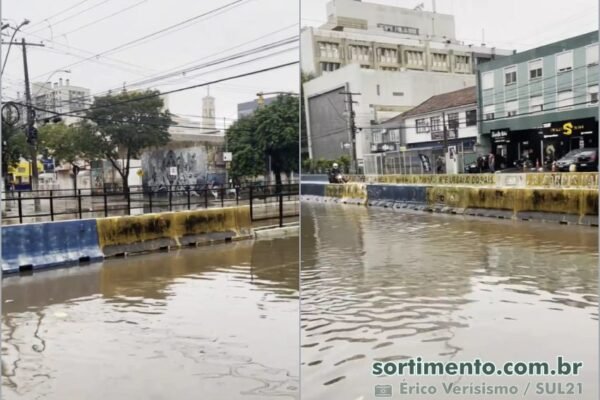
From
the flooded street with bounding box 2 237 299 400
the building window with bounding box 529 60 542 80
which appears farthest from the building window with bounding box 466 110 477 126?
the flooded street with bounding box 2 237 299 400

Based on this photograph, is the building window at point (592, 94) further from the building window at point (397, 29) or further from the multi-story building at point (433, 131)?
the building window at point (397, 29)

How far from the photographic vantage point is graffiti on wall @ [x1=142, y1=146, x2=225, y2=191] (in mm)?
5258

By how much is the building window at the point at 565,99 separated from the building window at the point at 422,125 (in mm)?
632

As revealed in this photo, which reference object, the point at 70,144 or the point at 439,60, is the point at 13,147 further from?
the point at 439,60

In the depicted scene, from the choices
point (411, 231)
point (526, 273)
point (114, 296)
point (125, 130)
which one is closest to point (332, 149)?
point (526, 273)

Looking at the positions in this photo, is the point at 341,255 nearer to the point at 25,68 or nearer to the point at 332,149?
the point at 332,149

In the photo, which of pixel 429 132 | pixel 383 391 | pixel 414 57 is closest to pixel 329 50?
pixel 414 57

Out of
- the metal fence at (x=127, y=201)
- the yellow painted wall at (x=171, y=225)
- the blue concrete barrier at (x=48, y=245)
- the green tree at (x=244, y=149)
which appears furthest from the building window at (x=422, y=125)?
the blue concrete barrier at (x=48, y=245)

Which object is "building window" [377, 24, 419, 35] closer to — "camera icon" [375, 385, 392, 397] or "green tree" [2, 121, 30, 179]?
"camera icon" [375, 385, 392, 397]

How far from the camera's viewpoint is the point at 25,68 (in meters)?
3.59

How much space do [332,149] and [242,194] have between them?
1.98 meters

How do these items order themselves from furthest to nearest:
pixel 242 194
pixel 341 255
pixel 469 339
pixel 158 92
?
Answer: pixel 158 92, pixel 242 194, pixel 341 255, pixel 469 339

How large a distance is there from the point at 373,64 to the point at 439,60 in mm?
352

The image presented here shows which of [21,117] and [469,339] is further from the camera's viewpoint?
[21,117]
